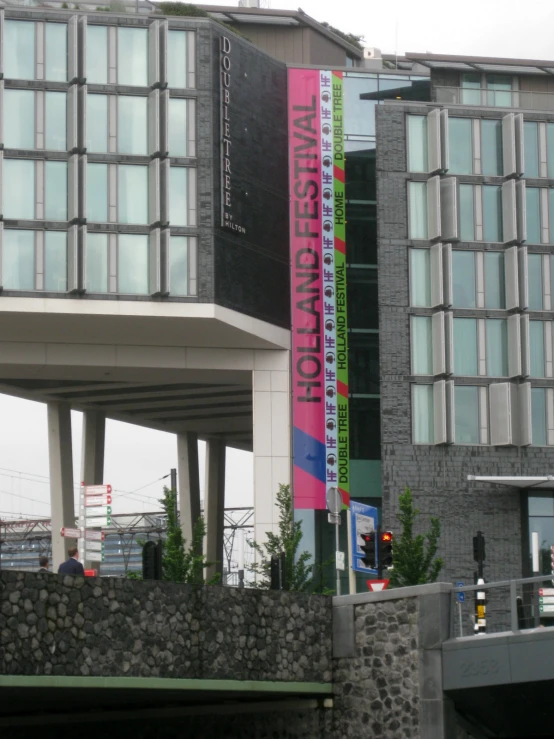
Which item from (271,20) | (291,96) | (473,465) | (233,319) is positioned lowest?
(473,465)

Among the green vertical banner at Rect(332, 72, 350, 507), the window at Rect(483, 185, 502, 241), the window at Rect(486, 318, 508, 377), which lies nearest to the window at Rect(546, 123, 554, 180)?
the window at Rect(483, 185, 502, 241)

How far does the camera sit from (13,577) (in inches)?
996

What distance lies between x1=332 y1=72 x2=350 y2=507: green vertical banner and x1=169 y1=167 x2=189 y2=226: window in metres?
6.42

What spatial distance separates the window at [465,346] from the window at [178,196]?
9797mm

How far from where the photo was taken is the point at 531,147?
182ft

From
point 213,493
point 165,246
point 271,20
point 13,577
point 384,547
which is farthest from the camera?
point 213,493

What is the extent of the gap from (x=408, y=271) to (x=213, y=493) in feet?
75.7

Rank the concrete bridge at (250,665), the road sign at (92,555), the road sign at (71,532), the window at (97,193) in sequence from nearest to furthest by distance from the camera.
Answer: the concrete bridge at (250,665) < the road sign at (71,532) < the road sign at (92,555) < the window at (97,193)

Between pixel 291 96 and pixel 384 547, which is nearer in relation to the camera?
pixel 384 547

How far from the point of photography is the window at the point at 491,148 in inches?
2157

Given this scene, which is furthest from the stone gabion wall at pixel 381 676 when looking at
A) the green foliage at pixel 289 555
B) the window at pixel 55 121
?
the window at pixel 55 121

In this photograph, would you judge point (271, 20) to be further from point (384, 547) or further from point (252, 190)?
point (384, 547)

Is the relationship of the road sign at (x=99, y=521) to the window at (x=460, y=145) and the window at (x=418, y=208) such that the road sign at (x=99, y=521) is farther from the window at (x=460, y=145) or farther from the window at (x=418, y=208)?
the window at (x=460, y=145)

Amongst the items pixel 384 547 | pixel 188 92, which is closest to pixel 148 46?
pixel 188 92
